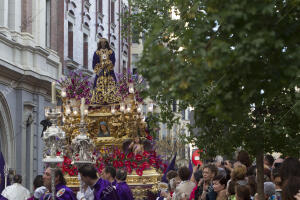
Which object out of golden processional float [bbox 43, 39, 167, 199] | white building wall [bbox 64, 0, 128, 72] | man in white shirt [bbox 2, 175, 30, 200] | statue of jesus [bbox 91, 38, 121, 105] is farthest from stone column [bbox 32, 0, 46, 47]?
man in white shirt [bbox 2, 175, 30, 200]

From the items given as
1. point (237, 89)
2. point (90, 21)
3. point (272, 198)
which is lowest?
point (272, 198)

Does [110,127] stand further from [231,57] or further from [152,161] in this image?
[231,57]

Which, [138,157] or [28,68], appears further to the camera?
[28,68]

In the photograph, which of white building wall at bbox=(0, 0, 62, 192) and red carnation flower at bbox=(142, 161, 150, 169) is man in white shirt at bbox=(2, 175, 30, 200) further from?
white building wall at bbox=(0, 0, 62, 192)

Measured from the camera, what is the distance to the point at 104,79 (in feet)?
60.6

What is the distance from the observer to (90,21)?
40.7m

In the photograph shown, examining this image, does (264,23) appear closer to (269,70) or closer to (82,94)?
(269,70)

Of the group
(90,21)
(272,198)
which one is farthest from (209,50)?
(90,21)

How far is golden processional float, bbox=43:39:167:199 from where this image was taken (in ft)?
54.1

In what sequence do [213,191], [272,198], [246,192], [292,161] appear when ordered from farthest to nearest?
[213,191]
[272,198]
[246,192]
[292,161]

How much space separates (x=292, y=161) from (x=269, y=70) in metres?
3.08

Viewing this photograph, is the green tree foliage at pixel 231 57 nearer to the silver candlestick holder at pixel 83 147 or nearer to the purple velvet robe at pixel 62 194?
the purple velvet robe at pixel 62 194

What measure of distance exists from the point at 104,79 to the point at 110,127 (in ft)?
4.73

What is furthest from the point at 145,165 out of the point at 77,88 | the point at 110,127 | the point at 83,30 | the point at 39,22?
the point at 83,30
